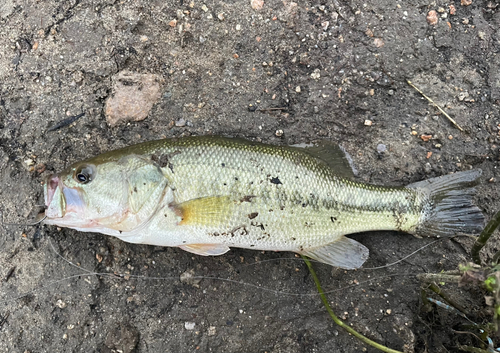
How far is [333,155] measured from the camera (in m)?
3.08

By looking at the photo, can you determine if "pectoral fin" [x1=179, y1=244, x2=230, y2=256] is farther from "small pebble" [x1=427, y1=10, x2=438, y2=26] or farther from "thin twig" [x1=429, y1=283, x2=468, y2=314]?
"small pebble" [x1=427, y1=10, x2=438, y2=26]

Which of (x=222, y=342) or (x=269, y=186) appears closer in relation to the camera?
(x=269, y=186)

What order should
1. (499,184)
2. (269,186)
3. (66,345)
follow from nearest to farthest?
(269,186), (66,345), (499,184)

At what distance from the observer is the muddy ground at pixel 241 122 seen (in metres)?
3.05

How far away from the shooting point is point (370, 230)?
9.97 ft

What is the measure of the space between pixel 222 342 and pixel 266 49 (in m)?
2.47

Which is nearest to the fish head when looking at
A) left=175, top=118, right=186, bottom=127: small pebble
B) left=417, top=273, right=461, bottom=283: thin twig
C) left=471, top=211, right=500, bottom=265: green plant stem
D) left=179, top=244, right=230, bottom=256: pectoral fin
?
left=179, top=244, right=230, bottom=256: pectoral fin

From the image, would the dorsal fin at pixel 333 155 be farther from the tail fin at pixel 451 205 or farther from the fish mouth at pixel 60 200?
the fish mouth at pixel 60 200

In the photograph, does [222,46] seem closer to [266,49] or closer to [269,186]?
[266,49]

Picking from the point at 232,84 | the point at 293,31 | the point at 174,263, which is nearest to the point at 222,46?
Result: the point at 232,84

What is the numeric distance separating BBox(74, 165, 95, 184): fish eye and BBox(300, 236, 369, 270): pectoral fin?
1.70 m

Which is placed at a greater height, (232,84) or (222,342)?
(232,84)

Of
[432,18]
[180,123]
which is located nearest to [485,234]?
[432,18]

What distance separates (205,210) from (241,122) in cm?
89
